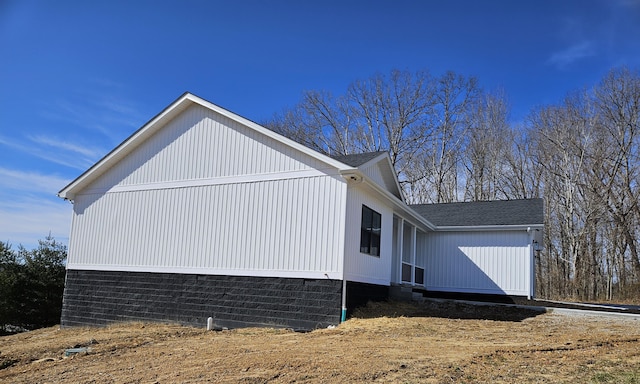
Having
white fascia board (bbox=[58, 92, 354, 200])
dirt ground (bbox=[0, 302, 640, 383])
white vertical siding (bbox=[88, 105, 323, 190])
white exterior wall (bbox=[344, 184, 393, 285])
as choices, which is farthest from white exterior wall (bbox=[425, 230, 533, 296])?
white fascia board (bbox=[58, 92, 354, 200])

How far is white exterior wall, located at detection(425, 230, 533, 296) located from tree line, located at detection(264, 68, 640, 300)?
40.5 feet

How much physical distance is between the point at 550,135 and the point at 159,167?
85.1 ft

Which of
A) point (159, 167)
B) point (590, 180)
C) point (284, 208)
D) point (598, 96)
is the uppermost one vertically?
point (598, 96)

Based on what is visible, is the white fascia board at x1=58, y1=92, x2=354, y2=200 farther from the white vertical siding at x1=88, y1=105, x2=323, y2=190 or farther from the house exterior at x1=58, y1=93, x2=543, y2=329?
the white vertical siding at x1=88, y1=105, x2=323, y2=190

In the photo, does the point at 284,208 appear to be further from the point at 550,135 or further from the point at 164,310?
the point at 550,135

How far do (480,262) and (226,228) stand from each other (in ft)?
34.2

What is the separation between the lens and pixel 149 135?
50.9 ft

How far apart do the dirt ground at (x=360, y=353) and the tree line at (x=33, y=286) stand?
6.07 meters

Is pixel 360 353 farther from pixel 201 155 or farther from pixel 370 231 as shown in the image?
pixel 201 155

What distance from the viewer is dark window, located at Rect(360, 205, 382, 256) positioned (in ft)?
44.1

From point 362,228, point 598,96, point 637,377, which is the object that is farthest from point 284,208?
point 598,96

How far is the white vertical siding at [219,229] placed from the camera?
1231 cm

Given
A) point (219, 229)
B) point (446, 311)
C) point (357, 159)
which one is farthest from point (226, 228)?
point (446, 311)

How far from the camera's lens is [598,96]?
1224 inches
